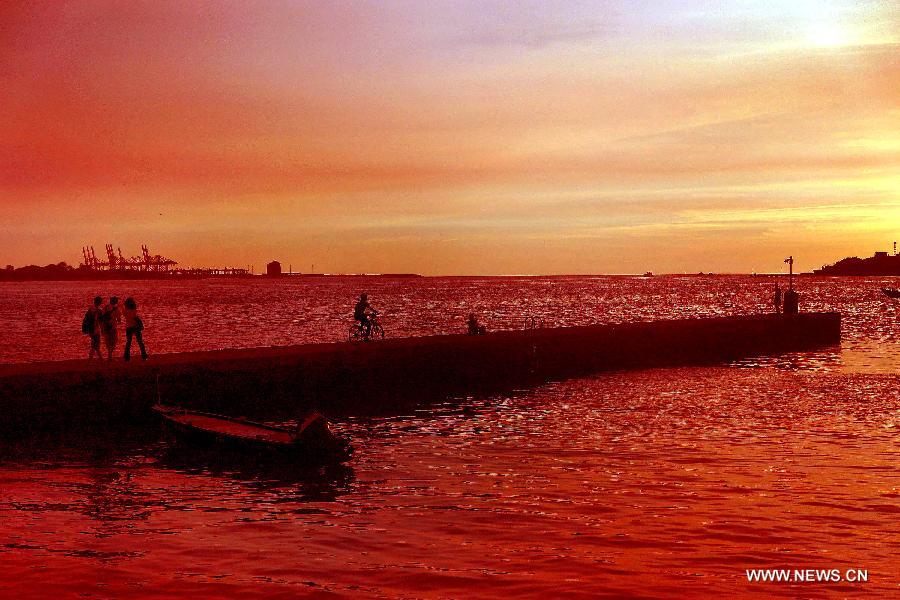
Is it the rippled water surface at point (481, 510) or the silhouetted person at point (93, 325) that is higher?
the silhouetted person at point (93, 325)

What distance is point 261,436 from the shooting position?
693 inches

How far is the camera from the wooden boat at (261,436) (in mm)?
16953

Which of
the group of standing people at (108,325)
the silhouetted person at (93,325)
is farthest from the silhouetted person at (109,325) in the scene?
the silhouetted person at (93,325)

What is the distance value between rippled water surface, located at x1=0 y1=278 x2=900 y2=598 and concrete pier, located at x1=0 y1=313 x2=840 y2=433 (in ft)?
4.14

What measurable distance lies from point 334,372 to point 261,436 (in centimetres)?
956

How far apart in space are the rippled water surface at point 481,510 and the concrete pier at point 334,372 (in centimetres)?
126

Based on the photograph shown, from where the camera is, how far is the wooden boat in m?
17.0

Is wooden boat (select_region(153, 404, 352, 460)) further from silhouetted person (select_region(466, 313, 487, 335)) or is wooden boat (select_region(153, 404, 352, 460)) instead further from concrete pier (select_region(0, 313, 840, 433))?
silhouetted person (select_region(466, 313, 487, 335))

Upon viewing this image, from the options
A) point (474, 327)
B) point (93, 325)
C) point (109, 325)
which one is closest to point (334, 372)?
point (109, 325)

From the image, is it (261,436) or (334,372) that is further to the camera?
(334,372)

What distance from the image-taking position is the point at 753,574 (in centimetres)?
1052

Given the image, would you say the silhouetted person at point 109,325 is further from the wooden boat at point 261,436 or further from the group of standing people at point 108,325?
the wooden boat at point 261,436

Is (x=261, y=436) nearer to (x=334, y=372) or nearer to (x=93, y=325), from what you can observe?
(x=334, y=372)

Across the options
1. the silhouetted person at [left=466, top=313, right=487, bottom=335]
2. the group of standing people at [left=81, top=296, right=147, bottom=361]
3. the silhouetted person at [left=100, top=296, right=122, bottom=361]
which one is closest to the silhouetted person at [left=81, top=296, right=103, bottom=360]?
the group of standing people at [left=81, top=296, right=147, bottom=361]
